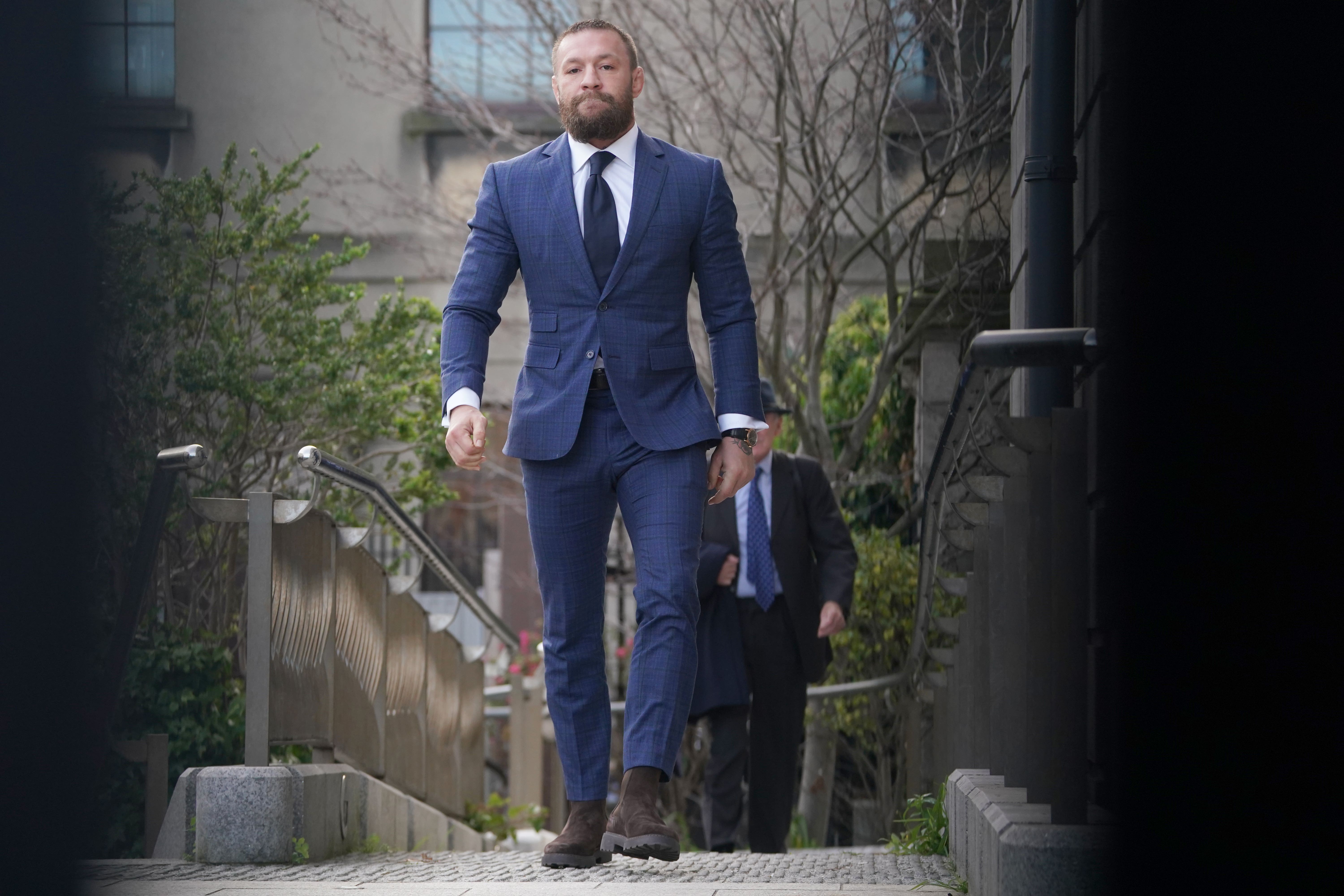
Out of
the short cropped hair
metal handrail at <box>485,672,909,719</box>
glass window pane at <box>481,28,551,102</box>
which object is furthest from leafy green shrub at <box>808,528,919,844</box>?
the short cropped hair

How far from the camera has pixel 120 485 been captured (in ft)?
15.9

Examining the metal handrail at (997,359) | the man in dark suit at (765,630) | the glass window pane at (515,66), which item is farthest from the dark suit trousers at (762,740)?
the glass window pane at (515,66)

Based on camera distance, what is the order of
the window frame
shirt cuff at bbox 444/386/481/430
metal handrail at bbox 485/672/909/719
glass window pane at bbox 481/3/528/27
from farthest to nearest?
glass window pane at bbox 481/3/528/27
metal handrail at bbox 485/672/909/719
shirt cuff at bbox 444/386/481/430
the window frame

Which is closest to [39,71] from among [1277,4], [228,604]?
[1277,4]

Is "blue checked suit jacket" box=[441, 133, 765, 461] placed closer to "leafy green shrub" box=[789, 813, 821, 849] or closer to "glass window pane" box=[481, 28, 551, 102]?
"leafy green shrub" box=[789, 813, 821, 849]

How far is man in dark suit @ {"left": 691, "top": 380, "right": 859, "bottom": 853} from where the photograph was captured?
5945mm

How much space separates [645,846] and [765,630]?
2.80 m

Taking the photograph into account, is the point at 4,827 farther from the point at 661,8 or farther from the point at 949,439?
the point at 661,8

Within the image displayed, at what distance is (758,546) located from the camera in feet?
19.9

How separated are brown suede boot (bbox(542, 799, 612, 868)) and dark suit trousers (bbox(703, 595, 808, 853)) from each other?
2497 millimetres

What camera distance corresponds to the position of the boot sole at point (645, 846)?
10.7 ft

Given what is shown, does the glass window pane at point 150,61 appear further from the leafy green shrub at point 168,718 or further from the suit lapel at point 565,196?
the leafy green shrub at point 168,718

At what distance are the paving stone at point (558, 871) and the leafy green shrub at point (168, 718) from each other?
0.62m

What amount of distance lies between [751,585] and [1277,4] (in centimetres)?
416
